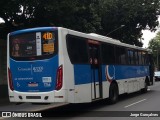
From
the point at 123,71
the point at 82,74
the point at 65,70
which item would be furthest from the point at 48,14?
the point at 65,70

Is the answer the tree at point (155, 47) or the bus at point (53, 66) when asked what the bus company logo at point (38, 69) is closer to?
the bus at point (53, 66)

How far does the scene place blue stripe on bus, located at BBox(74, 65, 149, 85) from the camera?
46.3 feet

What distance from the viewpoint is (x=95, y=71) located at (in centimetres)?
1580

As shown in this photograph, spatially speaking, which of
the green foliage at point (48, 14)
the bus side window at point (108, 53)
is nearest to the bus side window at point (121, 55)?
the bus side window at point (108, 53)

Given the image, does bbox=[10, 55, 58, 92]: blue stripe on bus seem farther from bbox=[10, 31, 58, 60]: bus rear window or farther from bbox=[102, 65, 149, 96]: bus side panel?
bbox=[102, 65, 149, 96]: bus side panel

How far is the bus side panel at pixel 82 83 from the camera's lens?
13.8 meters

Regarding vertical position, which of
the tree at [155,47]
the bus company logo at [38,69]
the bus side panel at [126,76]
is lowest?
the bus side panel at [126,76]

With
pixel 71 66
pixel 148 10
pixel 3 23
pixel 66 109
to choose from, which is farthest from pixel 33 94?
pixel 148 10

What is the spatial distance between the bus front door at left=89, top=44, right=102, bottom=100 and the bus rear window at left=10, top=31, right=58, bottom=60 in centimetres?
253

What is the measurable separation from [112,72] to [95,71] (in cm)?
227

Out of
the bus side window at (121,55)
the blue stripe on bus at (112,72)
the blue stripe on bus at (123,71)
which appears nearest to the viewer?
the blue stripe on bus at (112,72)

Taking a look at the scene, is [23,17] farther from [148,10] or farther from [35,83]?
[148,10]

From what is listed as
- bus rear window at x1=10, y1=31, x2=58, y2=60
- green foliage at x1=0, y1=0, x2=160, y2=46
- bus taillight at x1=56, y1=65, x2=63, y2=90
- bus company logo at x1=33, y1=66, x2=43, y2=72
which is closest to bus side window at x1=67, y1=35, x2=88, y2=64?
bus rear window at x1=10, y1=31, x2=58, y2=60

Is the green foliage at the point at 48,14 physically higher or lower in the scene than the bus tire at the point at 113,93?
higher
